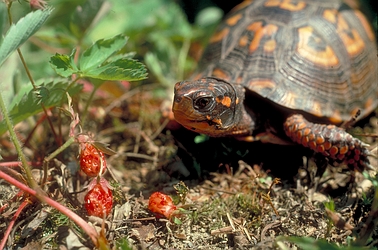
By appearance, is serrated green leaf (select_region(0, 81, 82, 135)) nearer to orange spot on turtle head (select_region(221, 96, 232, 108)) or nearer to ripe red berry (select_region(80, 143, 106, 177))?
ripe red berry (select_region(80, 143, 106, 177))

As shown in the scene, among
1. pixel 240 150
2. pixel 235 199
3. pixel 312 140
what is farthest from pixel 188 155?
pixel 312 140

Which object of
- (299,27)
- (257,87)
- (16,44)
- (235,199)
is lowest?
(235,199)

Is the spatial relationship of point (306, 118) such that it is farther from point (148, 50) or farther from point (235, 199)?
point (148, 50)

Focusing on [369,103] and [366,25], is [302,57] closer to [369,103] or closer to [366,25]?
[369,103]

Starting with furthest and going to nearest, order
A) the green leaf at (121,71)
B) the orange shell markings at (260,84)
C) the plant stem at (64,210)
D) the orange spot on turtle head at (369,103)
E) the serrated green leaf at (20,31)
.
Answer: the orange spot on turtle head at (369,103)
the orange shell markings at (260,84)
the green leaf at (121,71)
the serrated green leaf at (20,31)
the plant stem at (64,210)

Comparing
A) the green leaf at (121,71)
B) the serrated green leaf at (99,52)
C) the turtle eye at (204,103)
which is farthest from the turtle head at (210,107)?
the serrated green leaf at (99,52)

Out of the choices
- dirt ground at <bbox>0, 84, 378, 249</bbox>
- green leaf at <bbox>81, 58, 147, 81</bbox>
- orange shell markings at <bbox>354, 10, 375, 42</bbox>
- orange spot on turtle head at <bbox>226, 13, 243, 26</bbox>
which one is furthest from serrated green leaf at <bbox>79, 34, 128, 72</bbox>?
orange shell markings at <bbox>354, 10, 375, 42</bbox>

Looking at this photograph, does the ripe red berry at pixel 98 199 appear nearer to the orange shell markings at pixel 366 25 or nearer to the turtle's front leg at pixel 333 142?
the turtle's front leg at pixel 333 142

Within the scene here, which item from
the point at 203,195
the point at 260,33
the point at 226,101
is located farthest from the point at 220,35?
the point at 203,195
